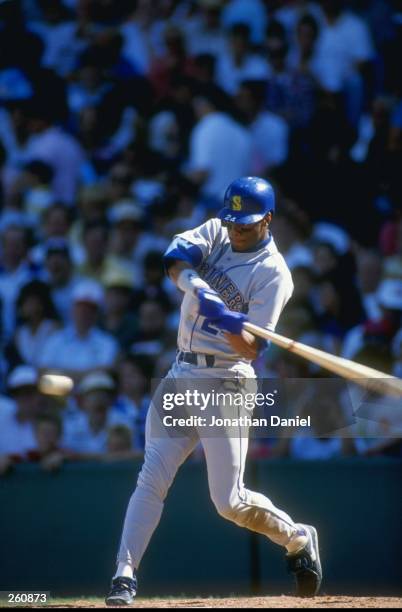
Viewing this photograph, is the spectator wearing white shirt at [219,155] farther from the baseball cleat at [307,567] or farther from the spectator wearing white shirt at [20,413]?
the baseball cleat at [307,567]

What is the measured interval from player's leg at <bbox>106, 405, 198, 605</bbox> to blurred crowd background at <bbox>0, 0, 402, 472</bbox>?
193 centimetres

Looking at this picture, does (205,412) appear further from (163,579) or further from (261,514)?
(163,579)

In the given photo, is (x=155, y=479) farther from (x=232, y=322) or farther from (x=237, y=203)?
(x=237, y=203)

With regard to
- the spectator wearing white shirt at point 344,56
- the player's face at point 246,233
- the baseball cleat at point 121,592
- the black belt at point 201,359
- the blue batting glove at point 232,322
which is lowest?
the baseball cleat at point 121,592

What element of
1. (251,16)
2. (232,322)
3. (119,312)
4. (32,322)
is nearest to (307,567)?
(232,322)

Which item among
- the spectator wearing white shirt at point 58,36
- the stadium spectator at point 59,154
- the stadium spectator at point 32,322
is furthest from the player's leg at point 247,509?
the spectator wearing white shirt at point 58,36

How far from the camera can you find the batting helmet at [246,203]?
5281 millimetres

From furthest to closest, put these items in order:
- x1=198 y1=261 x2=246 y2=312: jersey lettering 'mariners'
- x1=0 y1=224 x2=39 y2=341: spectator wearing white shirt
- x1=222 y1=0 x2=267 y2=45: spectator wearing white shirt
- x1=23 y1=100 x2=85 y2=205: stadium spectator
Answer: x1=222 y1=0 x2=267 y2=45: spectator wearing white shirt
x1=23 y1=100 x2=85 y2=205: stadium spectator
x1=0 y1=224 x2=39 y2=341: spectator wearing white shirt
x1=198 y1=261 x2=246 y2=312: jersey lettering 'mariners'

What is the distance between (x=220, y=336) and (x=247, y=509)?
2.48 feet

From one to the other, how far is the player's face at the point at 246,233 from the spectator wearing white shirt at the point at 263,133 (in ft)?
13.4

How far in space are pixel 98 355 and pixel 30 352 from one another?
0.51m

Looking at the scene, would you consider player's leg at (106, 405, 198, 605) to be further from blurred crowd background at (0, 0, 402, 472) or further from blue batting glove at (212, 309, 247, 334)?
blurred crowd background at (0, 0, 402, 472)

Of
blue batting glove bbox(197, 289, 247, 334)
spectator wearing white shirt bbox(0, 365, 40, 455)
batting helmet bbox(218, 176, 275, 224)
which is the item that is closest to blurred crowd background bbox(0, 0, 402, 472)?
spectator wearing white shirt bbox(0, 365, 40, 455)

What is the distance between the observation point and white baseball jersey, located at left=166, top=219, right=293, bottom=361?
5.25 meters
